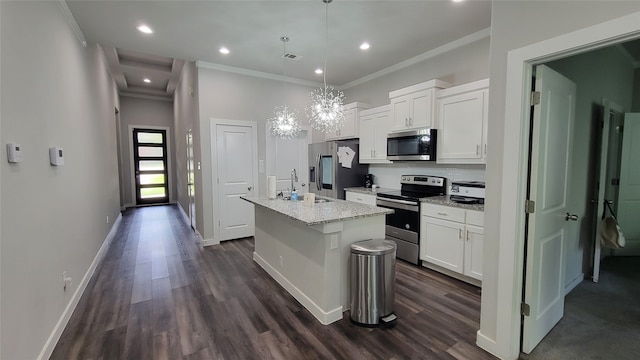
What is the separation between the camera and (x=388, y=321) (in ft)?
7.93

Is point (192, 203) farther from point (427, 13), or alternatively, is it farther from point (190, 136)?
point (427, 13)

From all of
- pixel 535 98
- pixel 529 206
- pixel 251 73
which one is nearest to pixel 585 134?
pixel 535 98

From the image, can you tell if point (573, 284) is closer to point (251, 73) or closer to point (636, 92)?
point (636, 92)

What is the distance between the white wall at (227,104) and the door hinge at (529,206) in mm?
4227

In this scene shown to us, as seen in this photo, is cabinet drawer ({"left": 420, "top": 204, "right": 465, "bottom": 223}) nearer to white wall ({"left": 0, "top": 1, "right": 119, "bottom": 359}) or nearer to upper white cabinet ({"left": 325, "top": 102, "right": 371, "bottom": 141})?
upper white cabinet ({"left": 325, "top": 102, "right": 371, "bottom": 141})

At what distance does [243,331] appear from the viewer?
7.89 feet

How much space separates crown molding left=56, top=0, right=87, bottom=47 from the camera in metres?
2.76

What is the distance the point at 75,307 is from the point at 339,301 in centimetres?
259

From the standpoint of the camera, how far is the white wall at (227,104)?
471 centimetres

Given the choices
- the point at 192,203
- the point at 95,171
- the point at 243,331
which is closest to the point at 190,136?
the point at 192,203

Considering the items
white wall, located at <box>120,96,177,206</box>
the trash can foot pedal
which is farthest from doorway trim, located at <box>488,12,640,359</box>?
white wall, located at <box>120,96,177,206</box>

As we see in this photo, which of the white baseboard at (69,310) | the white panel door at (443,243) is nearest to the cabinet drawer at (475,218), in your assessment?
the white panel door at (443,243)

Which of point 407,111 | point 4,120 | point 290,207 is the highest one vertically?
point 407,111

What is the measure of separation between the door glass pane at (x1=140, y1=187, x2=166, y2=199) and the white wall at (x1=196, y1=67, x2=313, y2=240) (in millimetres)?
4732
